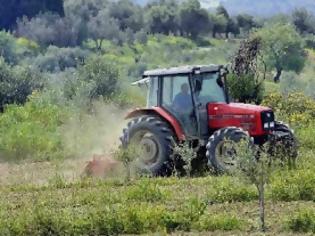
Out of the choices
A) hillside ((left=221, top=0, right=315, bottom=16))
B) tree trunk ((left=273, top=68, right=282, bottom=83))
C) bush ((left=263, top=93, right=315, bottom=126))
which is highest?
hillside ((left=221, top=0, right=315, bottom=16))

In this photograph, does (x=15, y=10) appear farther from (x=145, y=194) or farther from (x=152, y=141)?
(x=145, y=194)

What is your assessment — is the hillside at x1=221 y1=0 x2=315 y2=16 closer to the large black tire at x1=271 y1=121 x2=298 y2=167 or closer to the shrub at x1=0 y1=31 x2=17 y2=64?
the shrub at x1=0 y1=31 x2=17 y2=64

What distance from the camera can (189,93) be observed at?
14.1 m

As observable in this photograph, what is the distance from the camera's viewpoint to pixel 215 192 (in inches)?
425

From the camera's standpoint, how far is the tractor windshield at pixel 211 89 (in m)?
14.2

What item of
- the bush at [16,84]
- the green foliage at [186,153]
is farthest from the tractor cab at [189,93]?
the bush at [16,84]

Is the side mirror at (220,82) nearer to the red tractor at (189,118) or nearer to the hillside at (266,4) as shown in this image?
the red tractor at (189,118)

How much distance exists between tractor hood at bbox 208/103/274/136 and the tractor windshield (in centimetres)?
19

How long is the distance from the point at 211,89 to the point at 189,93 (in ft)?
1.68

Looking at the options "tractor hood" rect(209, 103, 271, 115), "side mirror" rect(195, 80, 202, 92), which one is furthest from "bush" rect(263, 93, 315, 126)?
"side mirror" rect(195, 80, 202, 92)

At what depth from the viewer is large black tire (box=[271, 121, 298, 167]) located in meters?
13.3

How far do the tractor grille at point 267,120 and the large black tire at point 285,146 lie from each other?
0.47 feet

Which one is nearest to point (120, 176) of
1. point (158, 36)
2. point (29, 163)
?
point (29, 163)

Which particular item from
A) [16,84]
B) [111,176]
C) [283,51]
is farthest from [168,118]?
[283,51]
